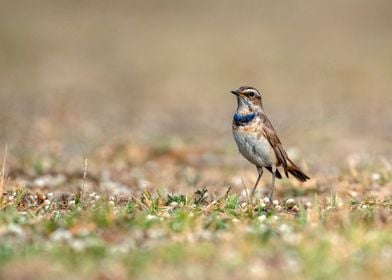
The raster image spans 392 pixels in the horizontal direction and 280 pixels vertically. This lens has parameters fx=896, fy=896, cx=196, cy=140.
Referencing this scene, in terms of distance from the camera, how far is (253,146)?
32.6 feet

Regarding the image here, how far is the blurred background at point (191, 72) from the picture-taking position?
17.6 metres

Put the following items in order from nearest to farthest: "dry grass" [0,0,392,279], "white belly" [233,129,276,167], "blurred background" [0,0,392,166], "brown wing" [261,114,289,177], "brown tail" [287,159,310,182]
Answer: "dry grass" [0,0,392,279] → "white belly" [233,129,276,167] → "brown wing" [261,114,289,177] → "brown tail" [287,159,310,182] → "blurred background" [0,0,392,166]

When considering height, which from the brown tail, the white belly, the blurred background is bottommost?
the brown tail

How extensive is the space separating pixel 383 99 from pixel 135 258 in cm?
1715

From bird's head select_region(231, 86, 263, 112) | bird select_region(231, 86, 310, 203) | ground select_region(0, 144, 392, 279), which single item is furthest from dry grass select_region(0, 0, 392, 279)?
bird's head select_region(231, 86, 263, 112)

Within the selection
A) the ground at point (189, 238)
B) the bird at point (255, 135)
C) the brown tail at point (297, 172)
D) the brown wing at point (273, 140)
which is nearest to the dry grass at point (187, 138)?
the ground at point (189, 238)

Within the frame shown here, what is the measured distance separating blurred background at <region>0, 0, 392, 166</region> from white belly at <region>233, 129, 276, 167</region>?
4.56 metres

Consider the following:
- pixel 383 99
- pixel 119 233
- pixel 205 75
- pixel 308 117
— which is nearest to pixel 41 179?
pixel 119 233

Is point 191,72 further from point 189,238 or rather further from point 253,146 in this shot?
point 189,238

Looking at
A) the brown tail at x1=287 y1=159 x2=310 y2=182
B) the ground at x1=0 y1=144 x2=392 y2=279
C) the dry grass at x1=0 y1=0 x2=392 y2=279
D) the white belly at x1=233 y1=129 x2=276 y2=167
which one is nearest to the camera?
the ground at x1=0 y1=144 x2=392 y2=279

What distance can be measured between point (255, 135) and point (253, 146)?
0.12 metres

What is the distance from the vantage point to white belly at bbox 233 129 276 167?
992 cm

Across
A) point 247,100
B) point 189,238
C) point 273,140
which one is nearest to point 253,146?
point 273,140

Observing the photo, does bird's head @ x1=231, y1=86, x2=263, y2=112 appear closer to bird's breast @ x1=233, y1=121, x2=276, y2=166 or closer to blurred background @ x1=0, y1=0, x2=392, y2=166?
bird's breast @ x1=233, y1=121, x2=276, y2=166
